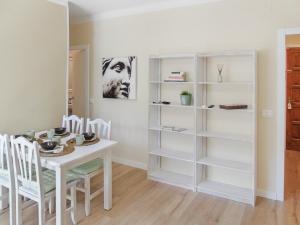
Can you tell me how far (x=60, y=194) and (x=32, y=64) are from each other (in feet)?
6.55

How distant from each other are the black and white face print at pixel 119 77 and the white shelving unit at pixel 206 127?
20.8 inches

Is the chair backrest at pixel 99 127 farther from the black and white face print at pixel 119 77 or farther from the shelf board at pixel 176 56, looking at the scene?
the shelf board at pixel 176 56

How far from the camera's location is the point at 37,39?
3.49 metres

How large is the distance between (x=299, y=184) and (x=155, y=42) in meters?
3.03

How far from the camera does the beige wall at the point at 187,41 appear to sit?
311cm

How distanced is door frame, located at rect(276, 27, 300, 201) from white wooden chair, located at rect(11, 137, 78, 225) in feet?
8.15

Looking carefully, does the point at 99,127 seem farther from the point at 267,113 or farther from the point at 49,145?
the point at 267,113

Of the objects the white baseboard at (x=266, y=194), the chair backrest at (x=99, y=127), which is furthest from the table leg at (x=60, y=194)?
the white baseboard at (x=266, y=194)

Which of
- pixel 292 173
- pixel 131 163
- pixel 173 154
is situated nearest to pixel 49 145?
pixel 173 154

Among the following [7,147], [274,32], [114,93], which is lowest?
[7,147]

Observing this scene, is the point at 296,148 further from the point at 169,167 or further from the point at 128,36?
the point at 128,36

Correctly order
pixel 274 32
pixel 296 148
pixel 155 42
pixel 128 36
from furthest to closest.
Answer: pixel 296 148 → pixel 128 36 → pixel 155 42 → pixel 274 32

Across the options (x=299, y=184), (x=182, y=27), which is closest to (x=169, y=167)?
(x=299, y=184)

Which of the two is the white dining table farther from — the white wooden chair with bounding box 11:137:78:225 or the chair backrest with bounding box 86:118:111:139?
the chair backrest with bounding box 86:118:111:139
